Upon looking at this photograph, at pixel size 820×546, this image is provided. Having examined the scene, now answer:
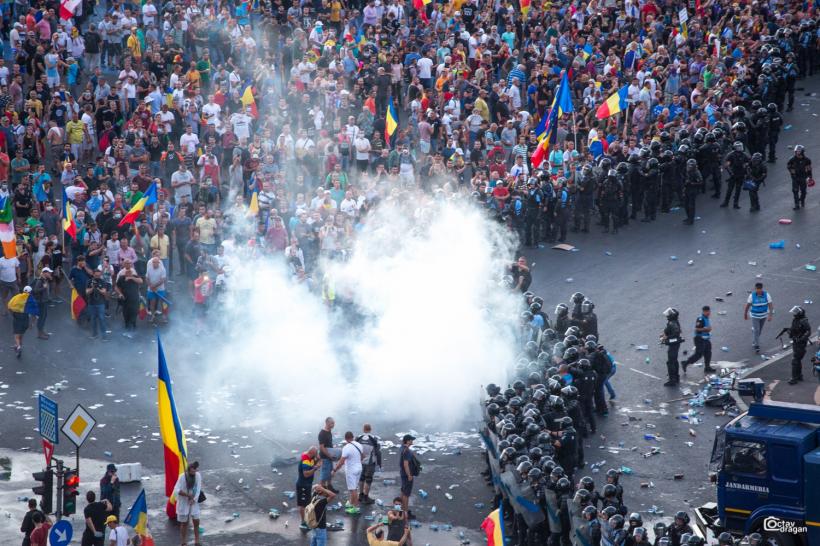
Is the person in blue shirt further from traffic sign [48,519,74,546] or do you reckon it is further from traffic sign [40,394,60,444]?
traffic sign [48,519,74,546]

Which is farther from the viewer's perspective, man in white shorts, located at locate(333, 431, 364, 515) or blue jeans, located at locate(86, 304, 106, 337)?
blue jeans, located at locate(86, 304, 106, 337)

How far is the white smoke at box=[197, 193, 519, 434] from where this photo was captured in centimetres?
2594

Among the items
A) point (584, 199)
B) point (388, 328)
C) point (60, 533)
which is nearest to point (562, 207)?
point (584, 199)

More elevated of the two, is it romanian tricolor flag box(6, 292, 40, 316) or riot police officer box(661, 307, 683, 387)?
romanian tricolor flag box(6, 292, 40, 316)

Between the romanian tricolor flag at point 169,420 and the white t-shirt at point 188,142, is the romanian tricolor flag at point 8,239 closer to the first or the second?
the white t-shirt at point 188,142

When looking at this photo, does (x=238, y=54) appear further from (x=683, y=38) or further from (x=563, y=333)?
(x=563, y=333)

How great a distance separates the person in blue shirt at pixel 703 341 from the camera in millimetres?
25609

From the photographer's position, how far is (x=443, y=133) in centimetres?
3444

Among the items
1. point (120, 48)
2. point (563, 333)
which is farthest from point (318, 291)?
point (120, 48)

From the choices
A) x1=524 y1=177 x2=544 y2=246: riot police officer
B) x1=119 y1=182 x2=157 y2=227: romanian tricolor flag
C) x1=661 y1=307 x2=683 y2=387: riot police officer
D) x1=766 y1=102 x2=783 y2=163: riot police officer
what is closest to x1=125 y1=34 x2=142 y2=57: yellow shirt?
x1=119 y1=182 x2=157 y2=227: romanian tricolor flag

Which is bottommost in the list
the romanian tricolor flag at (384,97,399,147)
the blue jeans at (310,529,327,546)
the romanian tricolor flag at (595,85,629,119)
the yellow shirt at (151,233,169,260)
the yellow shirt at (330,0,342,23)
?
the blue jeans at (310,529,327,546)

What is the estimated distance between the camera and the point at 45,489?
2008cm

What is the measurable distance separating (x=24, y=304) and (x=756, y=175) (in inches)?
620

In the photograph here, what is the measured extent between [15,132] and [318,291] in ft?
27.4
